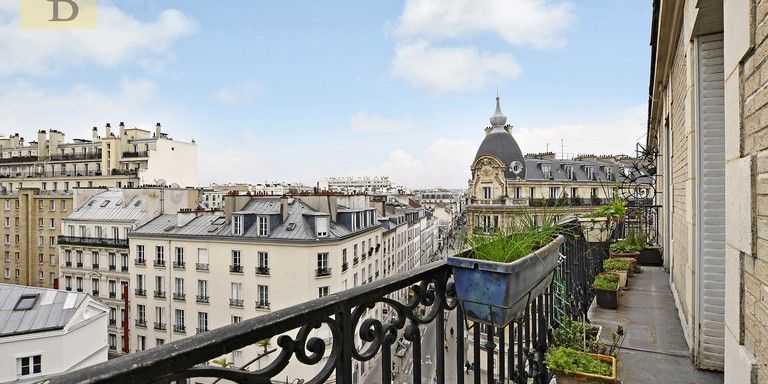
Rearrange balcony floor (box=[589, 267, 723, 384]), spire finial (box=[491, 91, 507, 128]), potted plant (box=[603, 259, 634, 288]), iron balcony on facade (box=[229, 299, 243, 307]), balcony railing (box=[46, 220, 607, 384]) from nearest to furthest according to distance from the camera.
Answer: balcony railing (box=[46, 220, 607, 384]) < balcony floor (box=[589, 267, 723, 384]) < potted plant (box=[603, 259, 634, 288]) < iron balcony on facade (box=[229, 299, 243, 307]) < spire finial (box=[491, 91, 507, 128])

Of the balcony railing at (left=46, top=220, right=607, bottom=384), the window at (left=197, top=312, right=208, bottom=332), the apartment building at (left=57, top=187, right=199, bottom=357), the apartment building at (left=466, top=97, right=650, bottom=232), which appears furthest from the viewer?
the apartment building at (left=466, top=97, right=650, bottom=232)

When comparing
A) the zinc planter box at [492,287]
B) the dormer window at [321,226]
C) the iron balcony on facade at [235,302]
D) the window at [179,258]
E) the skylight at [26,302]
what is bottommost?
the iron balcony on facade at [235,302]

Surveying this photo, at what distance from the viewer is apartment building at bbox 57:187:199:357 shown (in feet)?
77.5

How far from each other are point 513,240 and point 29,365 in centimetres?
1701

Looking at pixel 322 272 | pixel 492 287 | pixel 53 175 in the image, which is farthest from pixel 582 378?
pixel 53 175

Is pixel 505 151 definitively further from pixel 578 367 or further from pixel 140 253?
pixel 578 367

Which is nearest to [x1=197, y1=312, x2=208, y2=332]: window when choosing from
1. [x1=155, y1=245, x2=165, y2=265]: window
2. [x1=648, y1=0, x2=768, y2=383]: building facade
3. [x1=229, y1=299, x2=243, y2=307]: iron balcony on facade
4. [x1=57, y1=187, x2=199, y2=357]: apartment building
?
[x1=229, y1=299, x2=243, y2=307]: iron balcony on facade

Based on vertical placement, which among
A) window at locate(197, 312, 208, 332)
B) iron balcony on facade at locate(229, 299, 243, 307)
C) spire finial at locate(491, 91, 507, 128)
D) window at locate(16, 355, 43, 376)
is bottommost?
window at locate(197, 312, 208, 332)

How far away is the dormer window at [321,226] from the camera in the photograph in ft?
62.2

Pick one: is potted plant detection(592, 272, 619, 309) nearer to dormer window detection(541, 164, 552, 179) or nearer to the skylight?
the skylight

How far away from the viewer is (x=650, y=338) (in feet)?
13.2

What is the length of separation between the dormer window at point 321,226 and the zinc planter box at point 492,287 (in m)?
17.2

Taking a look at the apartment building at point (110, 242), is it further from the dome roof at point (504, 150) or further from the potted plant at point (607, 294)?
the potted plant at point (607, 294)

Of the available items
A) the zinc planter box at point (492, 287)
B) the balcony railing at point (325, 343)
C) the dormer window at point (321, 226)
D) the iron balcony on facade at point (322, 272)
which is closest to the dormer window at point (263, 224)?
the dormer window at point (321, 226)
